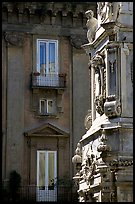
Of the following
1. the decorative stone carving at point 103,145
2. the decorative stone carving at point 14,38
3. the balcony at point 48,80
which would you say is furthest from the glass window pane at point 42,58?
Answer: the decorative stone carving at point 103,145

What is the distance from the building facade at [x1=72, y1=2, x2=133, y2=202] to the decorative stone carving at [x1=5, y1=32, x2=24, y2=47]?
11582mm

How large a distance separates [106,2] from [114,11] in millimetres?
576

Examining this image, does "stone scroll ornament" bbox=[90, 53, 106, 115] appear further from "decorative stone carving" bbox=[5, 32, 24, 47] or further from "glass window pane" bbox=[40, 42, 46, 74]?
"decorative stone carving" bbox=[5, 32, 24, 47]

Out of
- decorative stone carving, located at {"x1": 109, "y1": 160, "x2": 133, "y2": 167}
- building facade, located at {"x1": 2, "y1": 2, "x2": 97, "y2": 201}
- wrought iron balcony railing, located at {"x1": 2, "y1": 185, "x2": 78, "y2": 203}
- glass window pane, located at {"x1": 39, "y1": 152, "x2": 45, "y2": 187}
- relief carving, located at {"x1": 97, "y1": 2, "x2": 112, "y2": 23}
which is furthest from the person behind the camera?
building facade, located at {"x1": 2, "y1": 2, "x2": 97, "y2": 201}

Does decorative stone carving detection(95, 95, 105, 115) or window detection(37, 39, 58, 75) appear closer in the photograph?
decorative stone carving detection(95, 95, 105, 115)

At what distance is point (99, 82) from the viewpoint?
13.7 meters

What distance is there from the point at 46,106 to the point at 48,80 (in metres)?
1.05

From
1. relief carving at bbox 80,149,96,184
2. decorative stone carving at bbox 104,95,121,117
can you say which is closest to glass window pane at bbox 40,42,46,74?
relief carving at bbox 80,149,96,184

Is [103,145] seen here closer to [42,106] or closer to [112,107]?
[112,107]

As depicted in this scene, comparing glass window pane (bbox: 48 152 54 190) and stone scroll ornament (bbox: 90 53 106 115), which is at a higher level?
stone scroll ornament (bbox: 90 53 106 115)

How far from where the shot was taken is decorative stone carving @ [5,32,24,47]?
2533 cm

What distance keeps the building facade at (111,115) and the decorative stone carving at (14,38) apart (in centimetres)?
1158

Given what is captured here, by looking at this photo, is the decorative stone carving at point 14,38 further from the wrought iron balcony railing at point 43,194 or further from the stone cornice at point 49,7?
the wrought iron balcony railing at point 43,194

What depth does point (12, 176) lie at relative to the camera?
79.4 feet
